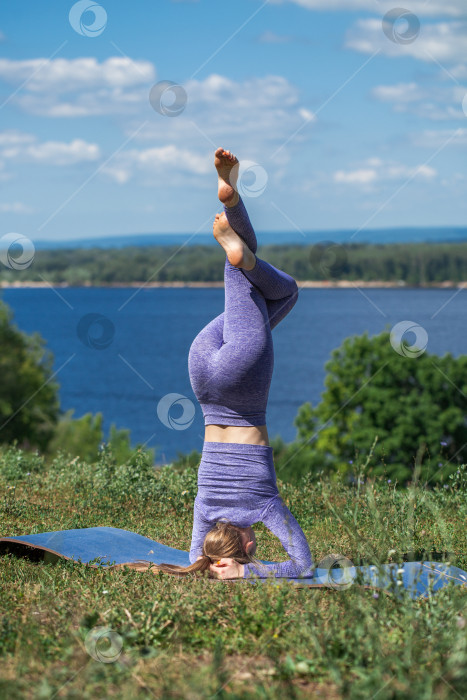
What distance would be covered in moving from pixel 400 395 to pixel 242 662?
24.5 meters

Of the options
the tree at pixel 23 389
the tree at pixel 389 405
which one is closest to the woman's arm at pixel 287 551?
the tree at pixel 389 405

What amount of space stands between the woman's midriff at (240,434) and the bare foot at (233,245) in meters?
1.04

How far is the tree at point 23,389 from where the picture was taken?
4325 centimetres

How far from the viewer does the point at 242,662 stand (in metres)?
3.57

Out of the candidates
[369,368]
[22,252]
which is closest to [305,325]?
[369,368]

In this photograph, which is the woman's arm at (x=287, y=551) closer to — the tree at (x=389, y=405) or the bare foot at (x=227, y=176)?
the bare foot at (x=227, y=176)

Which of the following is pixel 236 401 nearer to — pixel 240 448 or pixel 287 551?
pixel 240 448

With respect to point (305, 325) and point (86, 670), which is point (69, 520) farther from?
point (305, 325)

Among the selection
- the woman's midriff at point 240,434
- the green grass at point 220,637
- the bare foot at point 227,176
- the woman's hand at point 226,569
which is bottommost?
the green grass at point 220,637

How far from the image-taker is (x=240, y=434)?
212 inches

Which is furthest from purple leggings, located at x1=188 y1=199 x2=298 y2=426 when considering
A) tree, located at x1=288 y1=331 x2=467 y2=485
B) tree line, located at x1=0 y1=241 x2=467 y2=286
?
tree line, located at x1=0 y1=241 x2=467 y2=286

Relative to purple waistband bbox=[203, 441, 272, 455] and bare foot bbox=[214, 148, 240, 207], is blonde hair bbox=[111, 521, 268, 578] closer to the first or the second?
purple waistband bbox=[203, 441, 272, 455]

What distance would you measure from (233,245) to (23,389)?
4088 cm

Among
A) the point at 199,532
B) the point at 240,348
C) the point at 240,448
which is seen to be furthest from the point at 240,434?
the point at 199,532
